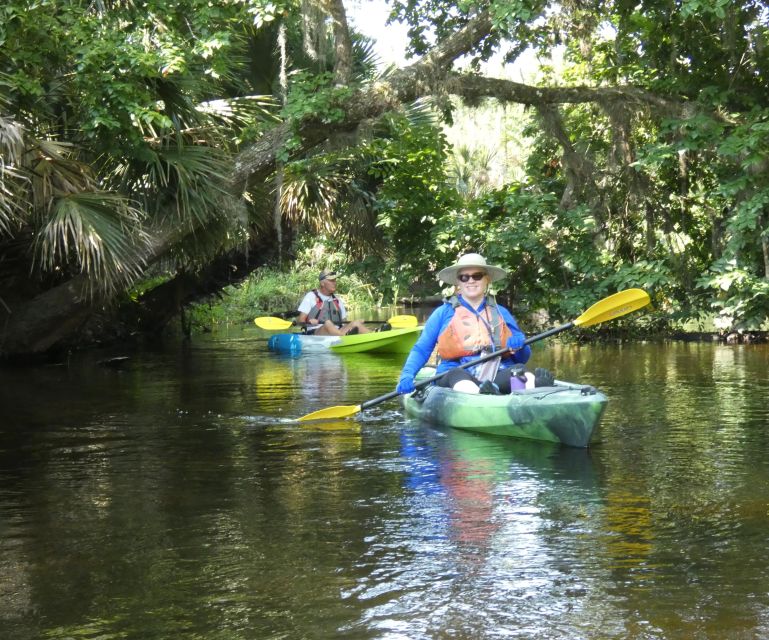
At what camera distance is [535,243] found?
1730 centimetres

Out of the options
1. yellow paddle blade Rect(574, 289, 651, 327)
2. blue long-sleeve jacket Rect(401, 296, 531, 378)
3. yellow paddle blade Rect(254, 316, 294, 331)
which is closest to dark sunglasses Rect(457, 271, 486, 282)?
blue long-sleeve jacket Rect(401, 296, 531, 378)

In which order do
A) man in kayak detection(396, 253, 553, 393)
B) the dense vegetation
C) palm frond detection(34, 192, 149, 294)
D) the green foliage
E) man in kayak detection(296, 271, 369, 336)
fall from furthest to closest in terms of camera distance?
1. the green foliage
2. man in kayak detection(296, 271, 369, 336)
3. the dense vegetation
4. palm frond detection(34, 192, 149, 294)
5. man in kayak detection(396, 253, 553, 393)

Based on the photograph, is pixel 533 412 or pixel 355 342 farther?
pixel 355 342

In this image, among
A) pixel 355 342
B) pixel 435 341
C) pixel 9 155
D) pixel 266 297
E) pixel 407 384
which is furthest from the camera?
pixel 266 297

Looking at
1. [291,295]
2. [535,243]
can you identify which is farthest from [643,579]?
[291,295]

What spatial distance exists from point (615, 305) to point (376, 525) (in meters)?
→ 4.62

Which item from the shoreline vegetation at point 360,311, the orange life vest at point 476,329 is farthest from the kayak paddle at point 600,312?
the shoreline vegetation at point 360,311

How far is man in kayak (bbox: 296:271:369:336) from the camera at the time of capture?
59.1ft

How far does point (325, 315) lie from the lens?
18438 mm

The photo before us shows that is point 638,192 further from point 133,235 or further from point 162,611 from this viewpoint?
point 162,611

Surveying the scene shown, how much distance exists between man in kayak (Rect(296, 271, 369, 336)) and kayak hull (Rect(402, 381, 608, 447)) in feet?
28.0

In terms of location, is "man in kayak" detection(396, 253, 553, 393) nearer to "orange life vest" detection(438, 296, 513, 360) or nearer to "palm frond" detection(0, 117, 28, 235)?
"orange life vest" detection(438, 296, 513, 360)

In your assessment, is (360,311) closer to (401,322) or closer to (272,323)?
(272,323)

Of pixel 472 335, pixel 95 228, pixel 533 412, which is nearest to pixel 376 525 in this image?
pixel 533 412
